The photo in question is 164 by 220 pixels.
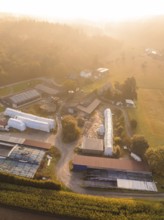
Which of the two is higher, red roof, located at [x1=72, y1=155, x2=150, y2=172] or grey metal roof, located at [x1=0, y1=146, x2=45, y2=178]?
grey metal roof, located at [x1=0, y1=146, x2=45, y2=178]

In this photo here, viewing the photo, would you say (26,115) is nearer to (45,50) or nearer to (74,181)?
(74,181)

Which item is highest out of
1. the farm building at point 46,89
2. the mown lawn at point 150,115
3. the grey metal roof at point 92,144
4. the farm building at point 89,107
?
the farm building at point 46,89

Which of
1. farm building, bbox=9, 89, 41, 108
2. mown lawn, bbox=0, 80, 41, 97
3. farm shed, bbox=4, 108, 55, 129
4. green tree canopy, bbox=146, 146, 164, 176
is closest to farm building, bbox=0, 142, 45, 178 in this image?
farm shed, bbox=4, 108, 55, 129

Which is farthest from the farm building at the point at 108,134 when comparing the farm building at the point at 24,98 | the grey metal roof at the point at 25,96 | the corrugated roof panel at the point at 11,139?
the grey metal roof at the point at 25,96

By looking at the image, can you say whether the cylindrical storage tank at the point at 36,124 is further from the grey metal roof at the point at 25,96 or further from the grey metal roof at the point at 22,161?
the grey metal roof at the point at 25,96

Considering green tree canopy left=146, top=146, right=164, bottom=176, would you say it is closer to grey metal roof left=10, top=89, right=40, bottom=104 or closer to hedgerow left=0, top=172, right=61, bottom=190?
hedgerow left=0, top=172, right=61, bottom=190

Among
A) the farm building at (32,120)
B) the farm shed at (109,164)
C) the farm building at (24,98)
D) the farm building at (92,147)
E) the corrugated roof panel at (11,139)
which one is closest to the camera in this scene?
the farm shed at (109,164)
